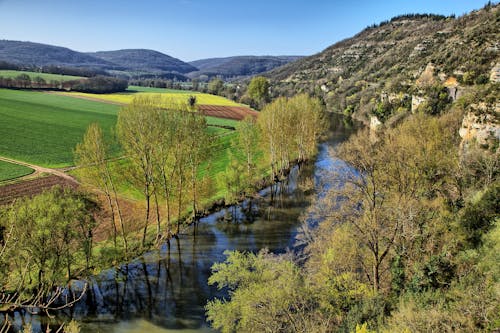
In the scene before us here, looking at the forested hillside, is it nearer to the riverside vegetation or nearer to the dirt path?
the riverside vegetation

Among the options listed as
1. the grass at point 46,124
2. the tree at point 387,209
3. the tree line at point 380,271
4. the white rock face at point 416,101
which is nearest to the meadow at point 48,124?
the grass at point 46,124

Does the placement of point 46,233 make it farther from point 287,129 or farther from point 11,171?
point 287,129

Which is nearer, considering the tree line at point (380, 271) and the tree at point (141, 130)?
the tree line at point (380, 271)

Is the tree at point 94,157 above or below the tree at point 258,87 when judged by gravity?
below

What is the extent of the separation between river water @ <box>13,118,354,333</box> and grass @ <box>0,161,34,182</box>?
995 inches

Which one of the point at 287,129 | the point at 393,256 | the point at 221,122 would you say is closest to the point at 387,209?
the point at 393,256

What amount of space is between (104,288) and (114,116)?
260 feet

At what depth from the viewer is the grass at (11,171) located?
44.8 m

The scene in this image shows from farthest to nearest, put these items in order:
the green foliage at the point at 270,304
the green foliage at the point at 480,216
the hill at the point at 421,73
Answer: the hill at the point at 421,73 < the green foliage at the point at 480,216 < the green foliage at the point at 270,304

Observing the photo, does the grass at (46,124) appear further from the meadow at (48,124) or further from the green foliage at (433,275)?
the green foliage at (433,275)

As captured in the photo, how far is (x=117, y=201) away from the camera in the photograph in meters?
35.1

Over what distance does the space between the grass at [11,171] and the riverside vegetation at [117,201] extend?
13805 mm

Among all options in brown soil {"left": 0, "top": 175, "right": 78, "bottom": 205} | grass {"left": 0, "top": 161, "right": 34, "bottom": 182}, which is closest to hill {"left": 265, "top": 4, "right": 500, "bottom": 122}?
brown soil {"left": 0, "top": 175, "right": 78, "bottom": 205}

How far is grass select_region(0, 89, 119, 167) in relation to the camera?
55706 millimetres
